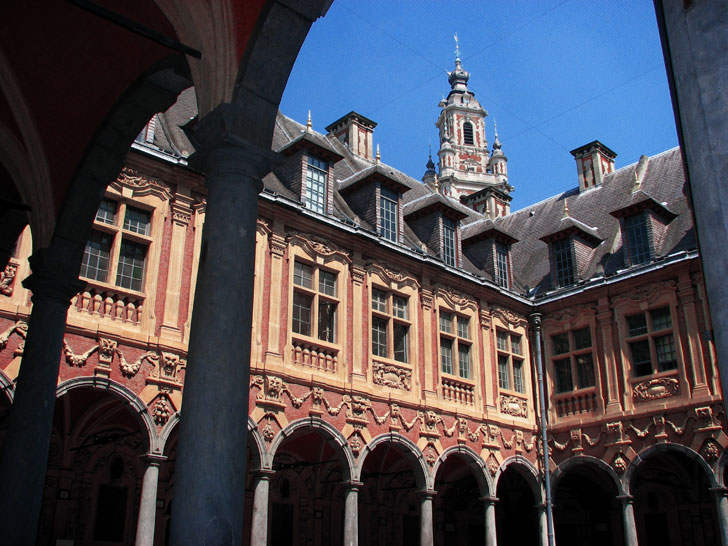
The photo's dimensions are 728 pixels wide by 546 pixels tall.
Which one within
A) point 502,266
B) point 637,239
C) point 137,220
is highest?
point 637,239

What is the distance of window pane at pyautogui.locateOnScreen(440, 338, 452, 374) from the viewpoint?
17.5 metres

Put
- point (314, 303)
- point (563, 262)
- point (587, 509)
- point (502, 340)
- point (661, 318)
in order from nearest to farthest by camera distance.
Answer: point (314, 303), point (661, 318), point (502, 340), point (587, 509), point (563, 262)

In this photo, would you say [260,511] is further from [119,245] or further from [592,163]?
[592,163]

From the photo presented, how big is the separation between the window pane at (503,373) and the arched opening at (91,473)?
9065 millimetres

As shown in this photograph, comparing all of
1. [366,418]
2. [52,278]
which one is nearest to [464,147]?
[366,418]

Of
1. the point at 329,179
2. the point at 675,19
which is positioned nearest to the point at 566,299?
the point at 329,179

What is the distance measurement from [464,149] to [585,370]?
43.3m

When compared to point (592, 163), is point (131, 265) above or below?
below

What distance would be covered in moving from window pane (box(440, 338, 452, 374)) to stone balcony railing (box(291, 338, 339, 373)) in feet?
11.3

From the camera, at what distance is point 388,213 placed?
17.7m

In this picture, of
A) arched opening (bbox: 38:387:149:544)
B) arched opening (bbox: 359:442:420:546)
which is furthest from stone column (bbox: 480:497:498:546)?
arched opening (bbox: 38:387:149:544)

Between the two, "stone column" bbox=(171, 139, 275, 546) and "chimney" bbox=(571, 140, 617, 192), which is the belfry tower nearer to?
"chimney" bbox=(571, 140, 617, 192)

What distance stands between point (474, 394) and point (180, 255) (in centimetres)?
818

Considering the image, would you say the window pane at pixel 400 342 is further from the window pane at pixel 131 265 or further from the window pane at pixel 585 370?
the window pane at pixel 131 265
